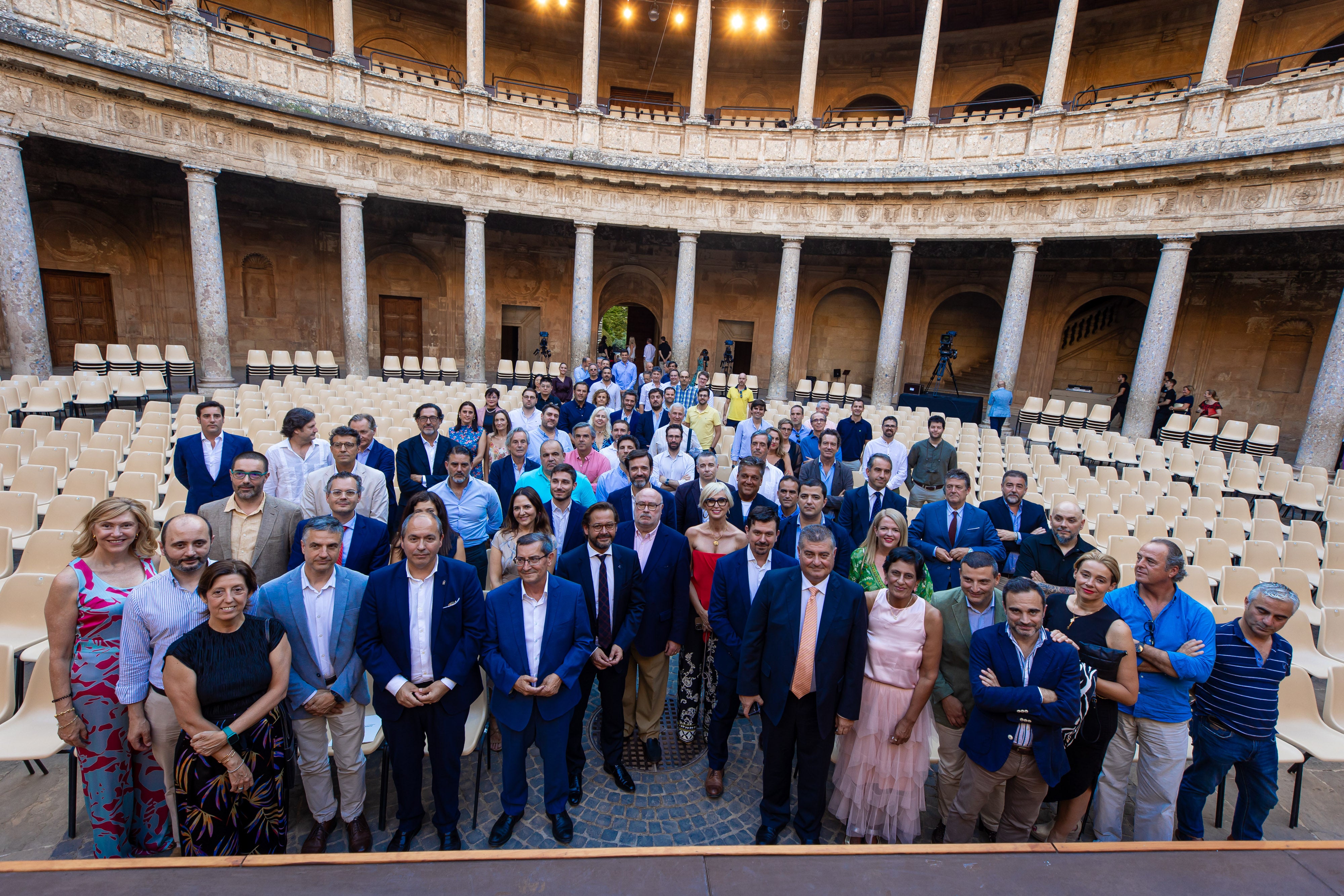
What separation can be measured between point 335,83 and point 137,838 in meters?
16.0

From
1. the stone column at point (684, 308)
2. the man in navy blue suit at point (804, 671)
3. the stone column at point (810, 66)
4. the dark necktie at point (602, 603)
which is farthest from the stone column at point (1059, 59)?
the dark necktie at point (602, 603)

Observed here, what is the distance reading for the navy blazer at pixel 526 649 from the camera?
9.96 feet

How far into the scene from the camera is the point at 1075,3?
44.3 ft

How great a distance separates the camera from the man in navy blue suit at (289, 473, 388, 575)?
3.42 meters

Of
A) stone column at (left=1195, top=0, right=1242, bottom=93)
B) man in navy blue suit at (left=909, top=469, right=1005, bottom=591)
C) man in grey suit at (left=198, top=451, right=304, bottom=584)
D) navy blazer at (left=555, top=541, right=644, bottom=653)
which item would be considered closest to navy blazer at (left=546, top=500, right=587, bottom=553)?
navy blazer at (left=555, top=541, right=644, bottom=653)

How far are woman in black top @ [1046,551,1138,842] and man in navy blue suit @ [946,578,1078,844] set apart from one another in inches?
4.5

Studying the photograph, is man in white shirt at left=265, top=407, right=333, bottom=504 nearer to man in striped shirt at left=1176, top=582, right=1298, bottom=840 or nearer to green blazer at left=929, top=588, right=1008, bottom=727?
green blazer at left=929, top=588, right=1008, bottom=727

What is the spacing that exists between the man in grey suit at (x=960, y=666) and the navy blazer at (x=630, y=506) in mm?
1865

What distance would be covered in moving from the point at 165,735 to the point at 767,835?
3.00 meters

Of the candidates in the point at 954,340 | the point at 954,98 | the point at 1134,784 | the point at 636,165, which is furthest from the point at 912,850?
the point at 954,98

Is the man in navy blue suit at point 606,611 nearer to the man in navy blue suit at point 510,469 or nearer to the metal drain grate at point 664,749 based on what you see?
the metal drain grate at point 664,749

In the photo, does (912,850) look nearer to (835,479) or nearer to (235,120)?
(835,479)

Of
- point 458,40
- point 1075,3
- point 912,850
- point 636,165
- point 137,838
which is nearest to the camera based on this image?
point 912,850

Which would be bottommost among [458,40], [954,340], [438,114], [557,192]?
[954,340]
